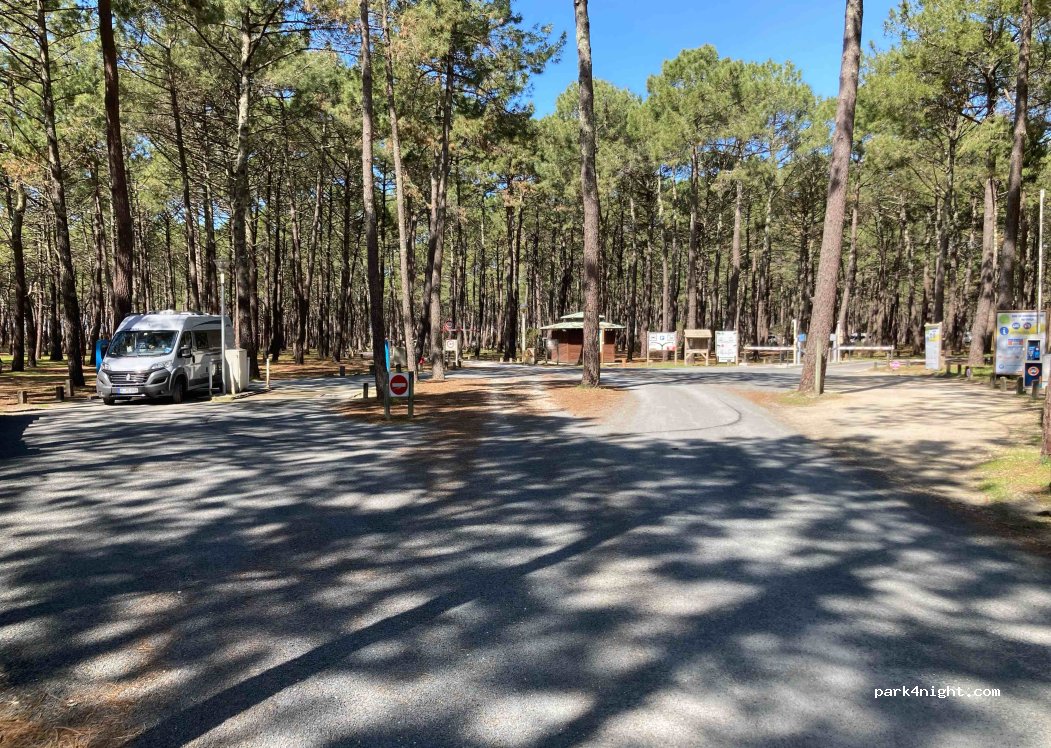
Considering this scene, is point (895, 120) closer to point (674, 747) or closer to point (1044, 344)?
point (1044, 344)

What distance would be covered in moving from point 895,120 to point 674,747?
31.6 m

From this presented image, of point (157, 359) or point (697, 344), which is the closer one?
point (157, 359)

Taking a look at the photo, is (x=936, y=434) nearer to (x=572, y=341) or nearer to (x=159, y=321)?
(x=159, y=321)

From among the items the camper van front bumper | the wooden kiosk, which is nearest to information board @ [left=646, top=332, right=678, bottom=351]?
the wooden kiosk

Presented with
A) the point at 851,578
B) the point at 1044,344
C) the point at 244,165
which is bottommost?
the point at 851,578

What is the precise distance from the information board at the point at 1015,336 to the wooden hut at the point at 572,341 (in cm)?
2178

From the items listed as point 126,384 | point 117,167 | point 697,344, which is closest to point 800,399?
point 126,384

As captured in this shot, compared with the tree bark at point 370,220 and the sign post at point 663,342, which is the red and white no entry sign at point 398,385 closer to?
the tree bark at point 370,220

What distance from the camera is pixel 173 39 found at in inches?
843

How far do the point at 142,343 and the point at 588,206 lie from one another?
1289 cm

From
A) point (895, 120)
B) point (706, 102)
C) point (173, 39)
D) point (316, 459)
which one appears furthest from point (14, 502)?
point (706, 102)

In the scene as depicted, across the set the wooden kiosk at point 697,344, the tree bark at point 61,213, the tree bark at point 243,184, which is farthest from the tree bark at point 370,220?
the wooden kiosk at point 697,344

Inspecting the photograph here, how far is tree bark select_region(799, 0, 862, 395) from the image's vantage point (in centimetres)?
1484

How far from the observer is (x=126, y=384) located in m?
14.8
